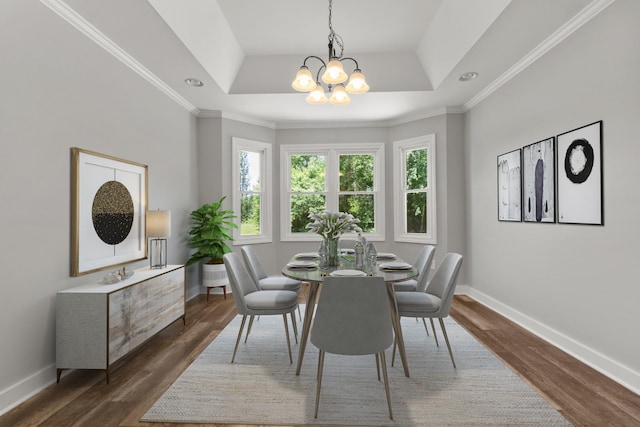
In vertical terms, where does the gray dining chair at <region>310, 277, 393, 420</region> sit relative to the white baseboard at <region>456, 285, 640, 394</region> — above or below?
above

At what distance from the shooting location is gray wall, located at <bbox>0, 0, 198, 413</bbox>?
6.97 feet

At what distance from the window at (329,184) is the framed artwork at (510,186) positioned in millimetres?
2045

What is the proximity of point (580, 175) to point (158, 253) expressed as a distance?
401cm

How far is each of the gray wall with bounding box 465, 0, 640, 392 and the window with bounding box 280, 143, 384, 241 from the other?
2081mm

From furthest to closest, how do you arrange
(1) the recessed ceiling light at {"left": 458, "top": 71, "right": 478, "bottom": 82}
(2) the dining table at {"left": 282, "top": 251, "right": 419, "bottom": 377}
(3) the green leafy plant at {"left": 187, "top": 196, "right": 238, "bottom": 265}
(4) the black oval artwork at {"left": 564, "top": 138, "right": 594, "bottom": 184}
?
1. (3) the green leafy plant at {"left": 187, "top": 196, "right": 238, "bottom": 265}
2. (1) the recessed ceiling light at {"left": 458, "top": 71, "right": 478, "bottom": 82}
3. (4) the black oval artwork at {"left": 564, "top": 138, "right": 594, "bottom": 184}
4. (2) the dining table at {"left": 282, "top": 251, "right": 419, "bottom": 377}

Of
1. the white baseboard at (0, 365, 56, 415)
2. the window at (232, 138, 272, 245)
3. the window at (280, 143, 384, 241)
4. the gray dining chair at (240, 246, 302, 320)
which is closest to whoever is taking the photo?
the white baseboard at (0, 365, 56, 415)

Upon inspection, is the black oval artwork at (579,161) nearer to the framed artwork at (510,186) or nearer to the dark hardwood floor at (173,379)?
the framed artwork at (510,186)

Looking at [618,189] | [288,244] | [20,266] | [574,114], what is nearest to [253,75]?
[288,244]

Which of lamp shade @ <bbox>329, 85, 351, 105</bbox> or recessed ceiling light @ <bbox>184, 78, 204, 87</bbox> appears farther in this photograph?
recessed ceiling light @ <bbox>184, 78, 204, 87</bbox>

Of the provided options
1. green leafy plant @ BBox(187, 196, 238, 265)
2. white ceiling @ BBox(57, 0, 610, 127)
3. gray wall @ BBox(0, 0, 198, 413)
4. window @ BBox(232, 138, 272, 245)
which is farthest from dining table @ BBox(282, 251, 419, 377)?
window @ BBox(232, 138, 272, 245)

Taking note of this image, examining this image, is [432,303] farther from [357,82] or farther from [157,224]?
[157,224]

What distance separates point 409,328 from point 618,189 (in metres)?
2.15

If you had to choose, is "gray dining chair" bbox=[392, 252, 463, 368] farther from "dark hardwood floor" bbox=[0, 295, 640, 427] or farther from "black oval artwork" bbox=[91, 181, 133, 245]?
"black oval artwork" bbox=[91, 181, 133, 245]

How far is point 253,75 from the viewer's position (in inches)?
171
